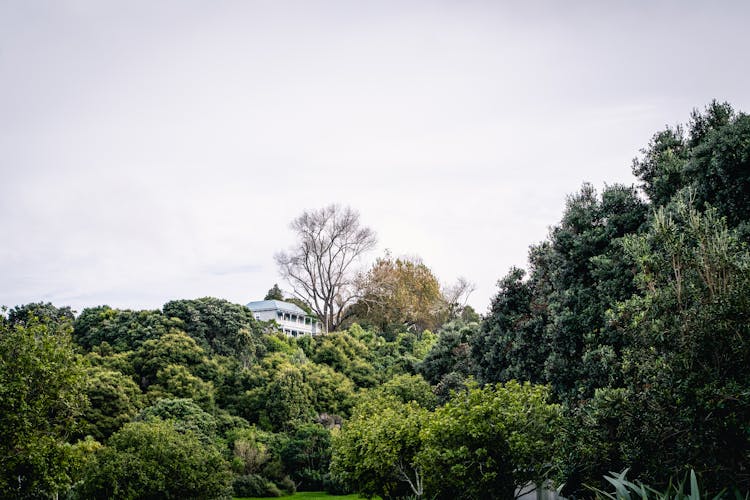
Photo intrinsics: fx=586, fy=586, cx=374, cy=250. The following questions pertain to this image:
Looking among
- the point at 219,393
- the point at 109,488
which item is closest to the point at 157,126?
the point at 109,488

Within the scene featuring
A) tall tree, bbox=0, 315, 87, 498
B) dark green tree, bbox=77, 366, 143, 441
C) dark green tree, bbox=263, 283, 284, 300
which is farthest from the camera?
dark green tree, bbox=263, 283, 284, 300

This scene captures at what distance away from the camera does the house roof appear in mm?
61000

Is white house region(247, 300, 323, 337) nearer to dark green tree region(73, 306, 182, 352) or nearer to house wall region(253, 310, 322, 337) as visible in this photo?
house wall region(253, 310, 322, 337)

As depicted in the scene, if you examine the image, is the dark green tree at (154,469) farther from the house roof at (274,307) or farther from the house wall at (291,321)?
the house roof at (274,307)

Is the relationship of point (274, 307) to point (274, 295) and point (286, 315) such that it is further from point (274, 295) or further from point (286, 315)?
point (274, 295)

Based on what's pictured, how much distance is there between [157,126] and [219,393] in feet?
49.0

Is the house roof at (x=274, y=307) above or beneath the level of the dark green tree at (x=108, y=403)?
above

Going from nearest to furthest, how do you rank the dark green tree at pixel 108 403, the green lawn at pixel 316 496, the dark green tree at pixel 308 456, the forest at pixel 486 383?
1. the forest at pixel 486 383
2. the dark green tree at pixel 108 403
3. the green lawn at pixel 316 496
4. the dark green tree at pixel 308 456

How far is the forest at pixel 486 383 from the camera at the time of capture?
856 centimetres

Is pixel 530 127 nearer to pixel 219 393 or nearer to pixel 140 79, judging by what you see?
pixel 140 79

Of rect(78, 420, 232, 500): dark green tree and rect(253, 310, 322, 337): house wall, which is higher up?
rect(253, 310, 322, 337): house wall

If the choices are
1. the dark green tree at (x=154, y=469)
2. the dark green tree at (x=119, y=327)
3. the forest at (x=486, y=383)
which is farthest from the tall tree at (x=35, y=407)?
the dark green tree at (x=119, y=327)

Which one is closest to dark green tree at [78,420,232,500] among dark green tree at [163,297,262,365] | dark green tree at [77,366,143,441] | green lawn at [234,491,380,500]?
green lawn at [234,491,380,500]

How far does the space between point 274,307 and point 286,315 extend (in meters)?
2.45
